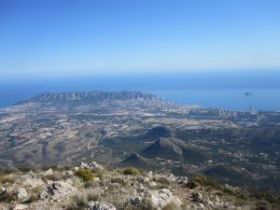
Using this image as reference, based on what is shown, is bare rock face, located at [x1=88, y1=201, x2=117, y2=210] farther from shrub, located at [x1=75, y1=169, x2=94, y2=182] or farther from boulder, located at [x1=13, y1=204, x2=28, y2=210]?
→ shrub, located at [x1=75, y1=169, x2=94, y2=182]

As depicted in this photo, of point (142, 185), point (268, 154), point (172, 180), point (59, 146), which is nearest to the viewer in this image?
point (142, 185)

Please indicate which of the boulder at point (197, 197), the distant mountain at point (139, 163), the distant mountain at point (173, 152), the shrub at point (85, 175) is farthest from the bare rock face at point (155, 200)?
the distant mountain at point (173, 152)

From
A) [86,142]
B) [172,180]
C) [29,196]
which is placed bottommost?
[86,142]

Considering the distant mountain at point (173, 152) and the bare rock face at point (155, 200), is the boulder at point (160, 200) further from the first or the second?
the distant mountain at point (173, 152)

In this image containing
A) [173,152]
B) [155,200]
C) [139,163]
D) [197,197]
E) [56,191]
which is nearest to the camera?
[155,200]

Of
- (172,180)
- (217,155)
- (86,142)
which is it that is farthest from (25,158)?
(172,180)

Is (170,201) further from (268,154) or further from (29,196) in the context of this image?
(268,154)

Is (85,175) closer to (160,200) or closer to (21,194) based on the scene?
(21,194)

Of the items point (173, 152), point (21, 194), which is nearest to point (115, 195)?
point (21, 194)

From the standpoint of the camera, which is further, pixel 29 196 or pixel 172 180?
pixel 172 180
